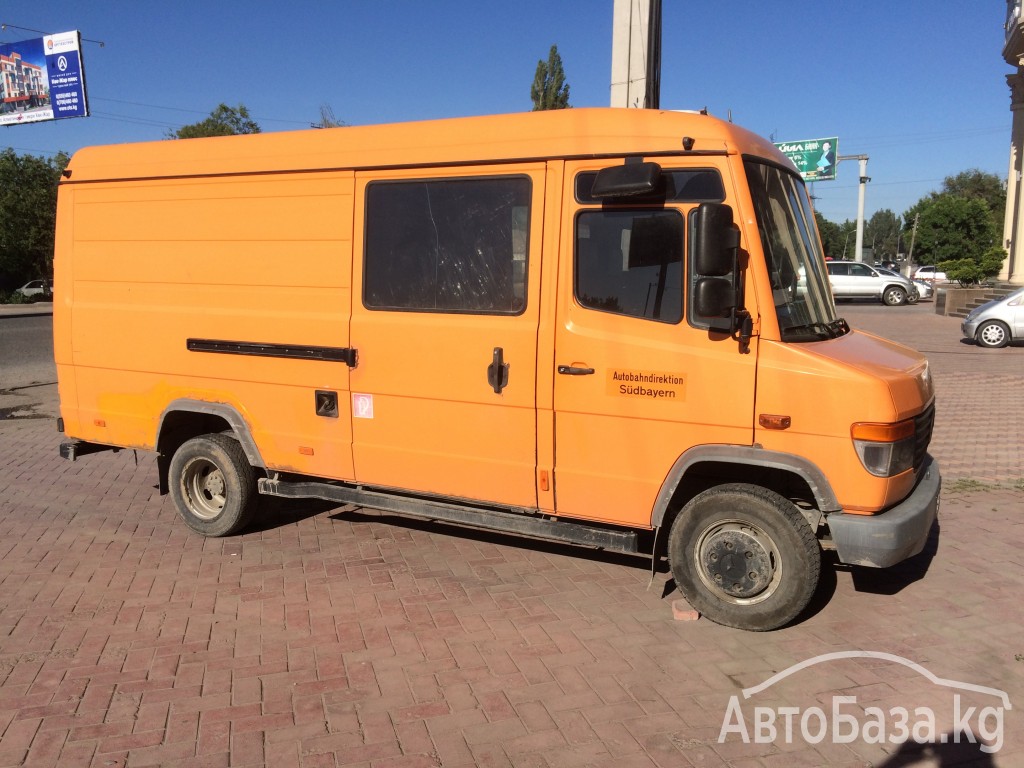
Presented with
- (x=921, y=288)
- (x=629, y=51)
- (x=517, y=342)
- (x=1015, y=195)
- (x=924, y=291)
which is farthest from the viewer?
(x=924, y=291)

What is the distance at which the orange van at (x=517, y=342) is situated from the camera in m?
4.21

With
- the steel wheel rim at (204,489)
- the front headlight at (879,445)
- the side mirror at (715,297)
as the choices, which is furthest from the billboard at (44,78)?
the front headlight at (879,445)

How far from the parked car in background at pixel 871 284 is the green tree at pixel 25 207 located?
39.8 meters

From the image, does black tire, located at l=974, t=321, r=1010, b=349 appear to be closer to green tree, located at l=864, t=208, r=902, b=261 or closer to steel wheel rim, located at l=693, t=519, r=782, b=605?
steel wheel rim, located at l=693, t=519, r=782, b=605

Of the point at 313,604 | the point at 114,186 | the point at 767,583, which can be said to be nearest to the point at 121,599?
the point at 313,604

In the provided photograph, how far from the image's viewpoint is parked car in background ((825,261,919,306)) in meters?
32.6

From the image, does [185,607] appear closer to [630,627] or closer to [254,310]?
[254,310]

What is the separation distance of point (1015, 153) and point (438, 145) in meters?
35.2

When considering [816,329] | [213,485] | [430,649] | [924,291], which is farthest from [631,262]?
[924,291]

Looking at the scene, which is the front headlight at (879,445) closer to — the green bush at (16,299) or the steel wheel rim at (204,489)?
the steel wheel rim at (204,489)

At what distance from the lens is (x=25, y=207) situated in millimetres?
43938

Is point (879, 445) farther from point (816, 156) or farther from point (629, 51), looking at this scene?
point (816, 156)

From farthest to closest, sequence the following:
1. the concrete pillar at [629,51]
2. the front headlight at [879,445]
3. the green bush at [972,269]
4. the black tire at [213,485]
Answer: the green bush at [972,269] → the concrete pillar at [629,51] → the black tire at [213,485] → the front headlight at [879,445]

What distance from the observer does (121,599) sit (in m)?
5.01
